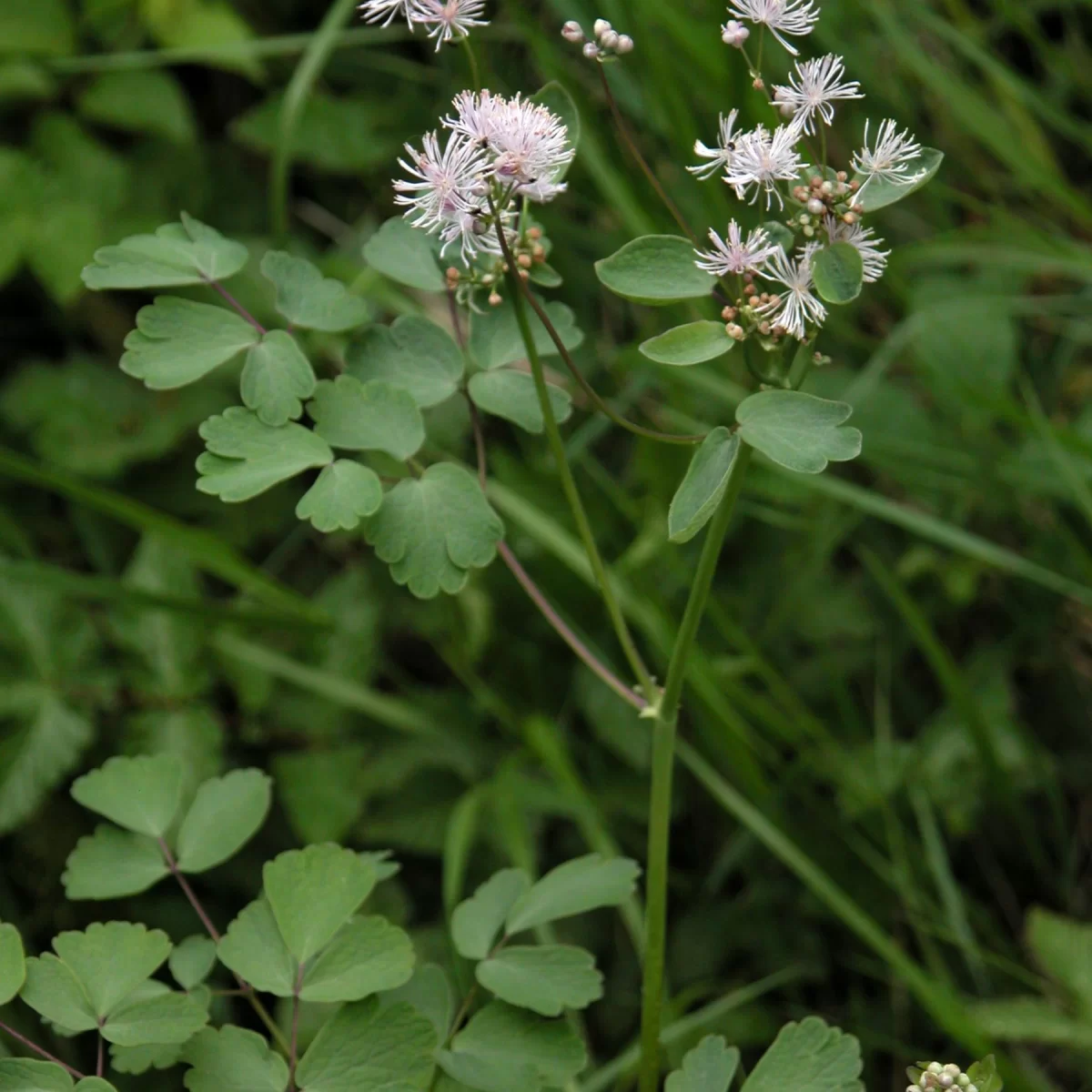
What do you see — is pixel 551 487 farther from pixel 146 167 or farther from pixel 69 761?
pixel 146 167

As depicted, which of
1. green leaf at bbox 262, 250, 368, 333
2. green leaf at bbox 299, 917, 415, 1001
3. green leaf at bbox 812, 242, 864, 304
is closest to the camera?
green leaf at bbox 812, 242, 864, 304

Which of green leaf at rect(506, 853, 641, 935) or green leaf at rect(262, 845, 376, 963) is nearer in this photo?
green leaf at rect(262, 845, 376, 963)

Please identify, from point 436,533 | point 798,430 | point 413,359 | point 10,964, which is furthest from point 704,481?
point 10,964

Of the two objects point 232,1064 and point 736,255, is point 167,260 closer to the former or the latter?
point 736,255

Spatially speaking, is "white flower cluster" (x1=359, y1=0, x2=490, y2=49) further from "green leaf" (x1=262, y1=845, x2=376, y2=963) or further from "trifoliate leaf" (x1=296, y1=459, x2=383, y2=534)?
"green leaf" (x1=262, y1=845, x2=376, y2=963)

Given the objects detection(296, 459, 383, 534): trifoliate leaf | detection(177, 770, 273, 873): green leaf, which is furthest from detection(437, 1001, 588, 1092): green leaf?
detection(296, 459, 383, 534): trifoliate leaf

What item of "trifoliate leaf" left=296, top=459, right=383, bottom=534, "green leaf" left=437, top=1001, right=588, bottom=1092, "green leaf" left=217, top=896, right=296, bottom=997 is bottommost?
"green leaf" left=437, top=1001, right=588, bottom=1092

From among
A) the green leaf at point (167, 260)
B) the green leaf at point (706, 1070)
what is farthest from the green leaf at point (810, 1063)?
the green leaf at point (167, 260)
